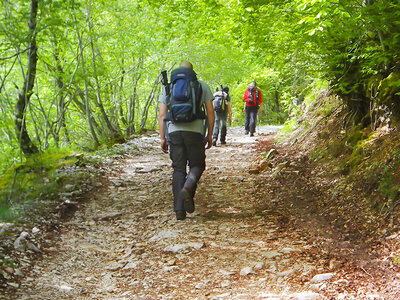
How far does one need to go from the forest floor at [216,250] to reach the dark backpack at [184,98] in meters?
1.51

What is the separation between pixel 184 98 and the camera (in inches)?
197

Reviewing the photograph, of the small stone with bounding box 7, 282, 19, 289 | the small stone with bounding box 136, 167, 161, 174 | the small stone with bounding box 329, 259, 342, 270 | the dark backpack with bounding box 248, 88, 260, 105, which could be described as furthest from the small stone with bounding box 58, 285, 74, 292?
the dark backpack with bounding box 248, 88, 260, 105

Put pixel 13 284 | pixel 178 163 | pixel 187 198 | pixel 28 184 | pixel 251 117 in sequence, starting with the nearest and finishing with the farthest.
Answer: pixel 13 284, pixel 187 198, pixel 178 163, pixel 28 184, pixel 251 117

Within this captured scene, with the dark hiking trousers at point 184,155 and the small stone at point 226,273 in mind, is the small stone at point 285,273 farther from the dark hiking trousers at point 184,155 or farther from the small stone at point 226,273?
the dark hiking trousers at point 184,155

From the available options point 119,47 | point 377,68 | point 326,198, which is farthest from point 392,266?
point 119,47

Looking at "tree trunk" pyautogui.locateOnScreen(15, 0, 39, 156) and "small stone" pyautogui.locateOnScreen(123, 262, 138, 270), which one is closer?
"small stone" pyautogui.locateOnScreen(123, 262, 138, 270)

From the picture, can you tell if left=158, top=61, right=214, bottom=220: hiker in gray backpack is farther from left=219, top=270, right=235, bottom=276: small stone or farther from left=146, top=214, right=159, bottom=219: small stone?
left=219, top=270, right=235, bottom=276: small stone

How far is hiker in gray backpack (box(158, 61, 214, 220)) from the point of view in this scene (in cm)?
503

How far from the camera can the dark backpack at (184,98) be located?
501cm

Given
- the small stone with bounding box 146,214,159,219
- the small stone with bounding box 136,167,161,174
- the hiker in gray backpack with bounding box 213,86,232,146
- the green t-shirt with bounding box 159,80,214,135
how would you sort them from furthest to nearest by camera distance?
the hiker in gray backpack with bounding box 213,86,232,146
the small stone with bounding box 136,167,161,174
the small stone with bounding box 146,214,159,219
the green t-shirt with bounding box 159,80,214,135

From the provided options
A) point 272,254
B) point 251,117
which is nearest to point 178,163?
point 272,254

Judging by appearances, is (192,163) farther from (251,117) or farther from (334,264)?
(251,117)

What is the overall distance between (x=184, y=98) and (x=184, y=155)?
821 mm

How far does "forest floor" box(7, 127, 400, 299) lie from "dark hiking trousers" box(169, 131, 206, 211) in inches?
21.6
